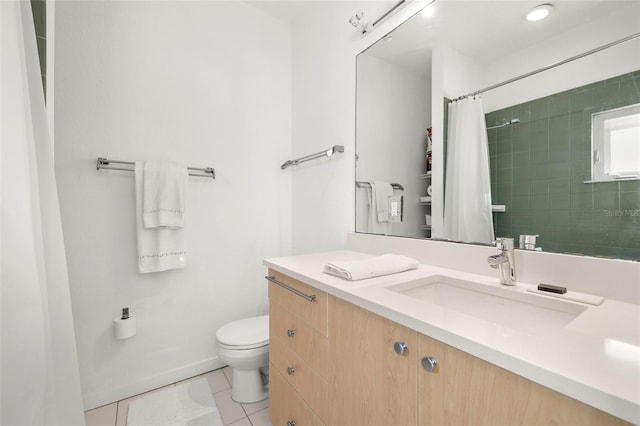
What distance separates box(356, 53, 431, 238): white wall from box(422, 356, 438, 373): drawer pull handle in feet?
2.43

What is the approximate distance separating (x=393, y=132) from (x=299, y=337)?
1.06 meters

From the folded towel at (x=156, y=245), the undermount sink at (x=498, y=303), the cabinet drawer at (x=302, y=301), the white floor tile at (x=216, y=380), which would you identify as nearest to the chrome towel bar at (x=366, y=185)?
the undermount sink at (x=498, y=303)

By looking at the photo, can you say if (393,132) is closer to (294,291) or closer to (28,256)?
(294,291)

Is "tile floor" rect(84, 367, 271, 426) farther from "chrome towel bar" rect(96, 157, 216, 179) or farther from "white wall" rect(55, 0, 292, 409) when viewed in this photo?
"chrome towel bar" rect(96, 157, 216, 179)

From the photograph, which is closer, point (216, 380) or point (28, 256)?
point (28, 256)

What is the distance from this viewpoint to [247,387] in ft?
5.23

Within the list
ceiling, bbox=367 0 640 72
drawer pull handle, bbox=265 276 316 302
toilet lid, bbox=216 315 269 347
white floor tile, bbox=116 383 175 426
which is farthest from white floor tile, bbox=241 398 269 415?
ceiling, bbox=367 0 640 72

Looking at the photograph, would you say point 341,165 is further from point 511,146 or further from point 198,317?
point 198,317

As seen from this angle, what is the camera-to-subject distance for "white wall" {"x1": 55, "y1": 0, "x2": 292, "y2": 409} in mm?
1536

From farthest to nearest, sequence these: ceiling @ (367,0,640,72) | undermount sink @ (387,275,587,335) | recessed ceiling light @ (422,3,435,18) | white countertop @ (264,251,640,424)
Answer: recessed ceiling light @ (422,3,435,18), ceiling @ (367,0,640,72), undermount sink @ (387,275,587,335), white countertop @ (264,251,640,424)

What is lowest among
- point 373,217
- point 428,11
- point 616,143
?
point 373,217

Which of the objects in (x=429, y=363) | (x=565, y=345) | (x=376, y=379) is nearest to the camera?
(x=565, y=345)

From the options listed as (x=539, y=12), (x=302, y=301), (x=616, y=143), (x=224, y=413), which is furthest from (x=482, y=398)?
(x=224, y=413)

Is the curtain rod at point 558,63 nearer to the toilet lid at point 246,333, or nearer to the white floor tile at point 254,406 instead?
the toilet lid at point 246,333
